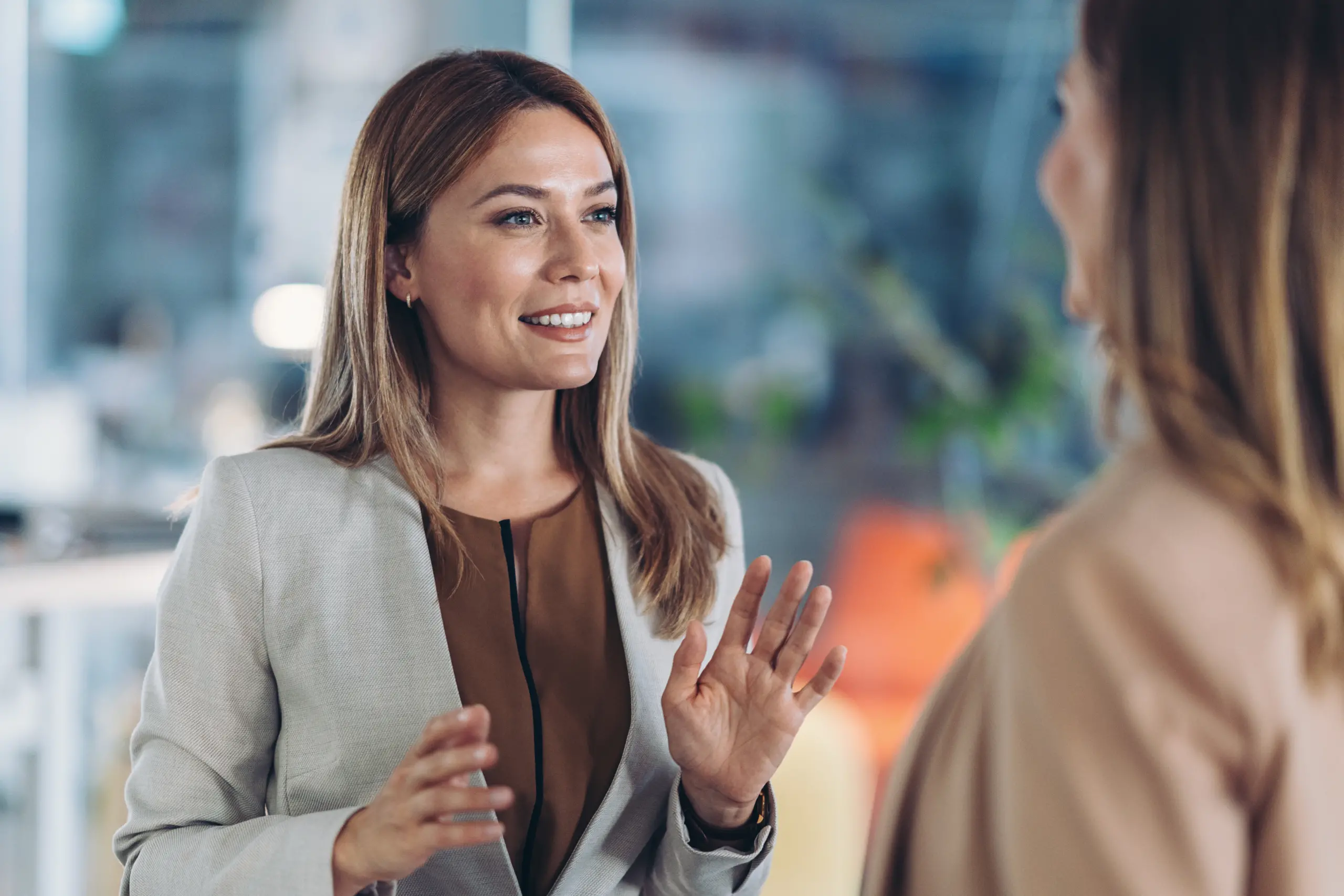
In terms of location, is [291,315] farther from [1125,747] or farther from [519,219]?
[1125,747]

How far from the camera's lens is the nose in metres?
1.43

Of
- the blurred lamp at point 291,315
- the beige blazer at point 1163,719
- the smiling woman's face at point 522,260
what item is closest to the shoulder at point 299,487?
the smiling woman's face at point 522,260

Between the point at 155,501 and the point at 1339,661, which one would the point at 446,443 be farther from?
the point at 155,501

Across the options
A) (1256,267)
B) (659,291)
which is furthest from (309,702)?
(659,291)

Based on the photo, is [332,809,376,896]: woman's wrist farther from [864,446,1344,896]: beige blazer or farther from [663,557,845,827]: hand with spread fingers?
[864,446,1344,896]: beige blazer

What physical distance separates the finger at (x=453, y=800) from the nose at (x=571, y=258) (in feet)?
1.98

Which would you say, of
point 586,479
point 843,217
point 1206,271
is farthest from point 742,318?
point 1206,271

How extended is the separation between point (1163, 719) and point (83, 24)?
17.7 ft

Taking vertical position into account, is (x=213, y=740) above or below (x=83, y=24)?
below

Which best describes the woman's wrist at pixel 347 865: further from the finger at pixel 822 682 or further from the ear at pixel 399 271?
the ear at pixel 399 271

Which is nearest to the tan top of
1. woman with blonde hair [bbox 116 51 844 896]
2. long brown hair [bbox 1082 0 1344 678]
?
woman with blonde hair [bbox 116 51 844 896]

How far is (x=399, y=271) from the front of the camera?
1.51 m

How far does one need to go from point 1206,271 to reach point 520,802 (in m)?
0.91

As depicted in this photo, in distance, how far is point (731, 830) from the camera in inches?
54.7
